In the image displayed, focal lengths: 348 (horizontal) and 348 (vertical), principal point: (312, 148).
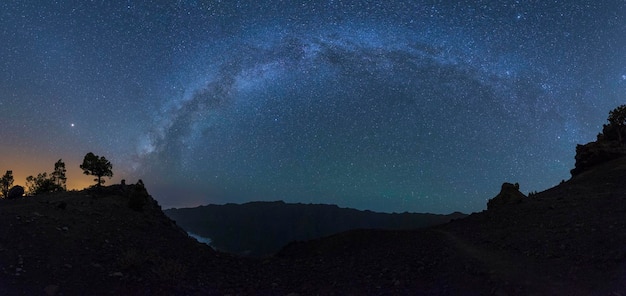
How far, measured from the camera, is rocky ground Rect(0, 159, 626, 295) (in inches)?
465

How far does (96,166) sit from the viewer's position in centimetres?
3312

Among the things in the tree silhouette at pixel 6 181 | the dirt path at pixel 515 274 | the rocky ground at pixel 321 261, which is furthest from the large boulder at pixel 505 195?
the tree silhouette at pixel 6 181

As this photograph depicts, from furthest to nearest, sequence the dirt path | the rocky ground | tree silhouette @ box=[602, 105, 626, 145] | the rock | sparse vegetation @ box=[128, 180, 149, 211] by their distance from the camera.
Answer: tree silhouette @ box=[602, 105, 626, 145], sparse vegetation @ box=[128, 180, 149, 211], the rocky ground, the dirt path, the rock

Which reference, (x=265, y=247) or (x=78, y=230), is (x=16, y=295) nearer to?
(x=78, y=230)

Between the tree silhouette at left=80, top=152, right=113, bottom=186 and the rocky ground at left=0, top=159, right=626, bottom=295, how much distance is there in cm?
1204

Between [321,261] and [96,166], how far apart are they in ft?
84.8

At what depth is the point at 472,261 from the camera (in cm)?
1489

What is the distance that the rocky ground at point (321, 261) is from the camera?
11805 mm

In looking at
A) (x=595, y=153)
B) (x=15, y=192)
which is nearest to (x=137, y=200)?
(x=15, y=192)

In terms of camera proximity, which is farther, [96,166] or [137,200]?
[96,166]

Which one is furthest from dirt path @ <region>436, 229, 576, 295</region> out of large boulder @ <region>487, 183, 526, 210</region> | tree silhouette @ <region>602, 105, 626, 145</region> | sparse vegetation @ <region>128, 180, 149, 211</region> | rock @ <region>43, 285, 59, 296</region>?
tree silhouette @ <region>602, 105, 626, 145</region>

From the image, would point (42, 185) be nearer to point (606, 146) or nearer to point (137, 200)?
point (137, 200)

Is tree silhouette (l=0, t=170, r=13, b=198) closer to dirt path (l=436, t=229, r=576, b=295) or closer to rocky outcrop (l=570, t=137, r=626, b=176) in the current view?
dirt path (l=436, t=229, r=576, b=295)

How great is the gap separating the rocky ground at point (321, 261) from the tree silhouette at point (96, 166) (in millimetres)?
12036
